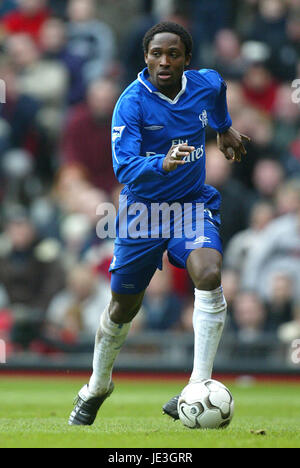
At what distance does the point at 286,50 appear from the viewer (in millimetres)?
14719

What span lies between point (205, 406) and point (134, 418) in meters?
1.62

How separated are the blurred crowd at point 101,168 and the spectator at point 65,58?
0.05 feet

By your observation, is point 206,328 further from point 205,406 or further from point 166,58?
point 166,58

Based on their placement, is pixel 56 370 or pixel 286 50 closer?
pixel 56 370

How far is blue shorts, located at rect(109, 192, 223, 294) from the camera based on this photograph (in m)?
7.12

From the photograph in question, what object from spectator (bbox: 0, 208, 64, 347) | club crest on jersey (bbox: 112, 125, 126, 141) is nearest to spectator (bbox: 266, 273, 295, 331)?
spectator (bbox: 0, 208, 64, 347)

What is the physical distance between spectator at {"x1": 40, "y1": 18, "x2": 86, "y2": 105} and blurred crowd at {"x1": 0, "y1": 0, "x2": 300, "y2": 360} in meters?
0.02

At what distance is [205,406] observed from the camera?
6.66 m

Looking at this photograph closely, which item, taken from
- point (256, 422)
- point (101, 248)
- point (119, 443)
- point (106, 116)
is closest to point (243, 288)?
point (101, 248)

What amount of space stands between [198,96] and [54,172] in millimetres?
8054

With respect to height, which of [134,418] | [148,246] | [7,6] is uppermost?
[7,6]

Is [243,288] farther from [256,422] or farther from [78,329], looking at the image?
[256,422]

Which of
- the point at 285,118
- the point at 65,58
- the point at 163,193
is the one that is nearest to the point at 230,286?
the point at 285,118

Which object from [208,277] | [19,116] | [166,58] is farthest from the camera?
[19,116]
